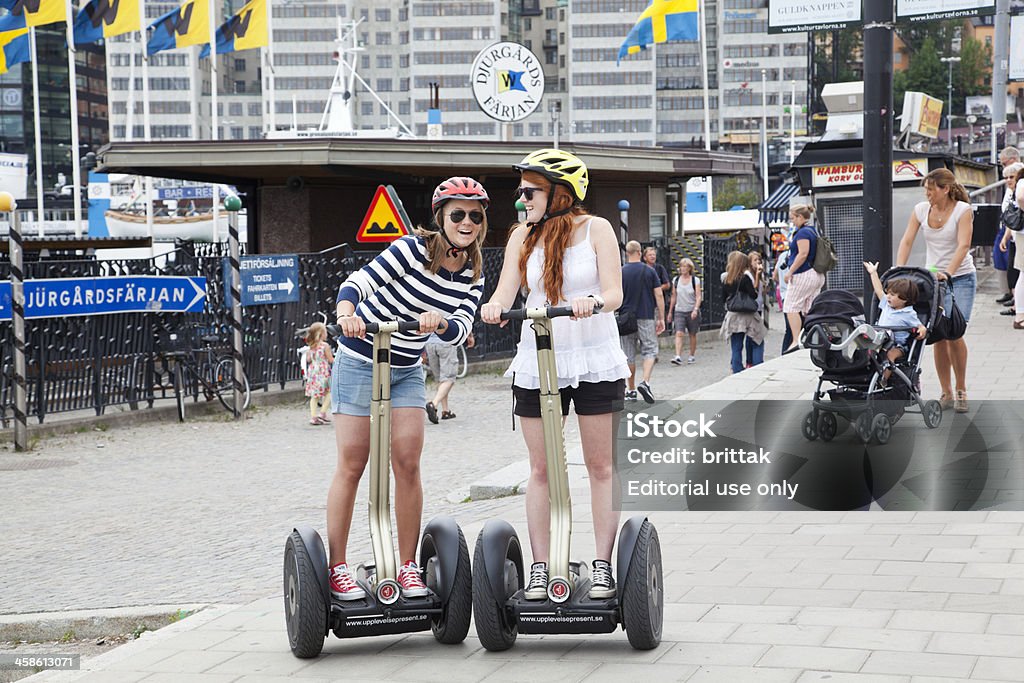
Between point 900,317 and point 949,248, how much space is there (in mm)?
899

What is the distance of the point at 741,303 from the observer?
54.1 ft

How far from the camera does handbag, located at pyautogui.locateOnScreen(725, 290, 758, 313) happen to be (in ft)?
53.8

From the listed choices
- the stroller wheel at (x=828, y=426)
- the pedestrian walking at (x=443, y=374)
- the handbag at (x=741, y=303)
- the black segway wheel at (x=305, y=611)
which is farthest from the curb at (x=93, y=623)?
the handbag at (x=741, y=303)

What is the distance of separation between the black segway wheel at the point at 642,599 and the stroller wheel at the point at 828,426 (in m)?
4.74

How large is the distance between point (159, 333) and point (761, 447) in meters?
10.6

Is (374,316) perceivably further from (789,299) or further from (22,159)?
(22,159)

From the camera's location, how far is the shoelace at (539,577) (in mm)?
4941

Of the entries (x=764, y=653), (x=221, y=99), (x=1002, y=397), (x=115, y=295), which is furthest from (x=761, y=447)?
(x=221, y=99)

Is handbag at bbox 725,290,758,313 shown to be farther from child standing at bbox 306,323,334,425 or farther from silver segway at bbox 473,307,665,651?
silver segway at bbox 473,307,665,651

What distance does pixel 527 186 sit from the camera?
5172mm

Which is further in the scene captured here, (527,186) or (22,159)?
(22,159)

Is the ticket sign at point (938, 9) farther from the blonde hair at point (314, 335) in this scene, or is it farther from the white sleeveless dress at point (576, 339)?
the blonde hair at point (314, 335)

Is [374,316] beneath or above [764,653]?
above

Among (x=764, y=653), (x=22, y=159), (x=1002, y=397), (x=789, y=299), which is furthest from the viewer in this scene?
(x=22, y=159)
